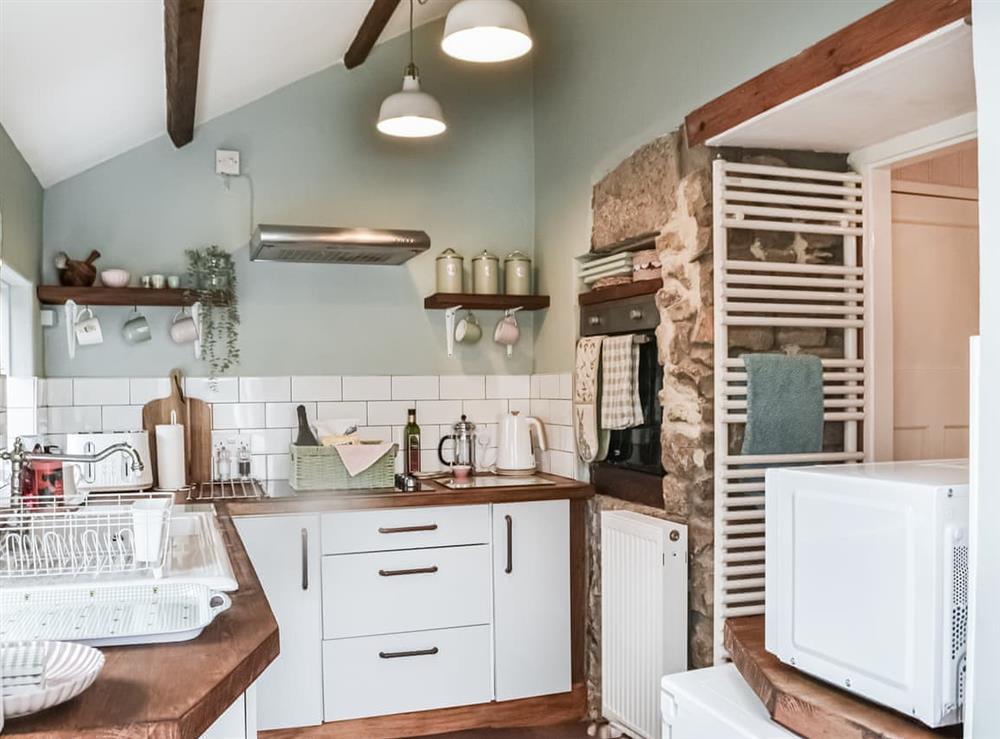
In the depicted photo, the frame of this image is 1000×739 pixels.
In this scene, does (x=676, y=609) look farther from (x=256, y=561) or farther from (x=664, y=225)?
(x=256, y=561)

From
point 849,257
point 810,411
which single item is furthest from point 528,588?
point 849,257

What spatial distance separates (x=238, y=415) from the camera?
414 centimetres

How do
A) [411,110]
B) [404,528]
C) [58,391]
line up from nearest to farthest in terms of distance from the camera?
[411,110] < [404,528] < [58,391]

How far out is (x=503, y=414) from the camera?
169 inches

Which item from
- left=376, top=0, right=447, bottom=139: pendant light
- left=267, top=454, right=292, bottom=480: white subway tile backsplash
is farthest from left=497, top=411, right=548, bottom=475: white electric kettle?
left=376, top=0, right=447, bottom=139: pendant light

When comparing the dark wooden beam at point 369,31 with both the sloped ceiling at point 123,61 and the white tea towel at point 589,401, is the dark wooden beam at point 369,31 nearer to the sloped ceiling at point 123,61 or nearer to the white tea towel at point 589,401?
the sloped ceiling at point 123,61

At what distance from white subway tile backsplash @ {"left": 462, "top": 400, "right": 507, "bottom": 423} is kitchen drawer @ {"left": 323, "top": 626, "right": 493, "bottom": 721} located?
3.55 ft

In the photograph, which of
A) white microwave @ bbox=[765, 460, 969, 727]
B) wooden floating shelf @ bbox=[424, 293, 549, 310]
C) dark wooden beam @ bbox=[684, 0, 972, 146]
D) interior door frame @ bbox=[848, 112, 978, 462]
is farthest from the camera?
wooden floating shelf @ bbox=[424, 293, 549, 310]

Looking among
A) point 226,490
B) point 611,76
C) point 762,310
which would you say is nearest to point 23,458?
point 226,490

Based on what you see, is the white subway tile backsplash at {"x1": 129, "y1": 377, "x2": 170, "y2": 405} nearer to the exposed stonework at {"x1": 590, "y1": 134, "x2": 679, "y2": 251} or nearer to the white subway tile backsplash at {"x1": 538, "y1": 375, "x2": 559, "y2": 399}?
the white subway tile backsplash at {"x1": 538, "y1": 375, "x2": 559, "y2": 399}

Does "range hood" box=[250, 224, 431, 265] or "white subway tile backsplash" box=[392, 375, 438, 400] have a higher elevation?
"range hood" box=[250, 224, 431, 265]

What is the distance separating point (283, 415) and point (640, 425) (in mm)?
1690

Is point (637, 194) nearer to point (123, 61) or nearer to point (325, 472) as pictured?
point (325, 472)

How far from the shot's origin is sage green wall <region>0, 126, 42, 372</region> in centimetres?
308
